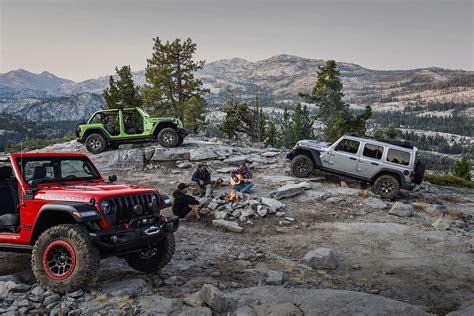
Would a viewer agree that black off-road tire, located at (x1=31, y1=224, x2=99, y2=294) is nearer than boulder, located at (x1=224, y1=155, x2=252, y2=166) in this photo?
Yes

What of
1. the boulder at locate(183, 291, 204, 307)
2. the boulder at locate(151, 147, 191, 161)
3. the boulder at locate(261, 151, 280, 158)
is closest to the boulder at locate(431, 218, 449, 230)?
the boulder at locate(183, 291, 204, 307)

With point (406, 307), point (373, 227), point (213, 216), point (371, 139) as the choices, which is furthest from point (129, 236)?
point (371, 139)

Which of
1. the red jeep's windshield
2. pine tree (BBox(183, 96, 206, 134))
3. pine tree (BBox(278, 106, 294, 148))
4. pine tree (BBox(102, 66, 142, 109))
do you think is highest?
pine tree (BBox(102, 66, 142, 109))

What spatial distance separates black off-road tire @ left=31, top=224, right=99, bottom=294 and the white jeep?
449 inches

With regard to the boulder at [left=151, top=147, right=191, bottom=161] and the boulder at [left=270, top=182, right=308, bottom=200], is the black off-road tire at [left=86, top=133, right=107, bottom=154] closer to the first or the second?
the boulder at [left=151, top=147, right=191, bottom=161]

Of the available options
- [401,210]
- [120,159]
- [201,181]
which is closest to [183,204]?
[201,181]

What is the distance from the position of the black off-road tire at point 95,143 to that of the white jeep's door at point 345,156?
39.9ft

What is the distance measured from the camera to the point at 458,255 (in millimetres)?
8266

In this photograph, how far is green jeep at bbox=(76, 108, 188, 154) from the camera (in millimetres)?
19125

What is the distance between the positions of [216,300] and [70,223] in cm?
262

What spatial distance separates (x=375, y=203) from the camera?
491 inches

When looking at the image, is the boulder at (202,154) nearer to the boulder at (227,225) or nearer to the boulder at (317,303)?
the boulder at (227,225)

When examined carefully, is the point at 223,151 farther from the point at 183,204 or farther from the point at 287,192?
the point at 183,204

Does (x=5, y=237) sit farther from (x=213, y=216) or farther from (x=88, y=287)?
(x=213, y=216)
